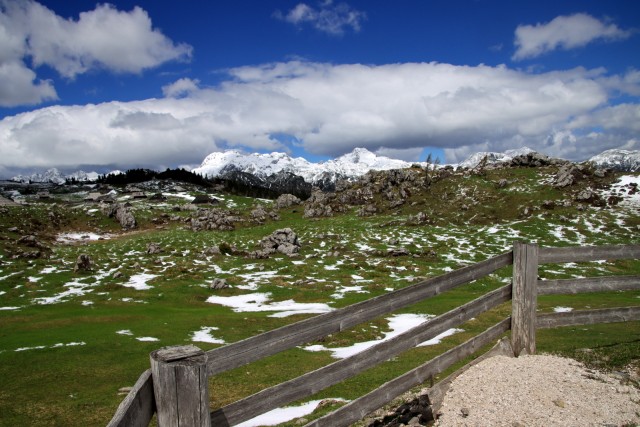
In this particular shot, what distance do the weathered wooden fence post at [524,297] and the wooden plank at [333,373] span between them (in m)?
0.80

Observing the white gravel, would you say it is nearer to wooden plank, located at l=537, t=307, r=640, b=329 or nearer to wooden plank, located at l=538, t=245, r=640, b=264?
wooden plank, located at l=537, t=307, r=640, b=329

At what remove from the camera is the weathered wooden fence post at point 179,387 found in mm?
3928

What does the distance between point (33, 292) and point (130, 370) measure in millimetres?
22912

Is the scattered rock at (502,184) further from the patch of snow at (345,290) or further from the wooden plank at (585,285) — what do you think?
the wooden plank at (585,285)

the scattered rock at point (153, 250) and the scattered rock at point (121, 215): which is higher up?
the scattered rock at point (121, 215)

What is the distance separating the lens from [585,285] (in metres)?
10.4

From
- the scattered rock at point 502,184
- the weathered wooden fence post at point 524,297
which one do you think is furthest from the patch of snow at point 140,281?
the scattered rock at point 502,184

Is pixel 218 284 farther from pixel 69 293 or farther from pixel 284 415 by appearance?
pixel 284 415

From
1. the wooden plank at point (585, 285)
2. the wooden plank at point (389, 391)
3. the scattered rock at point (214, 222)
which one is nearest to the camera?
the wooden plank at point (389, 391)

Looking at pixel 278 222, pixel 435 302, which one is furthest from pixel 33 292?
pixel 278 222

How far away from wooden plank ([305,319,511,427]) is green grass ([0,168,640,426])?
13.6 ft

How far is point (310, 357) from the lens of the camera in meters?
17.2

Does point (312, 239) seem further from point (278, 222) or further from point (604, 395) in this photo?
point (604, 395)

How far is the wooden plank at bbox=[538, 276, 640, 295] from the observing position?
10.1 metres
